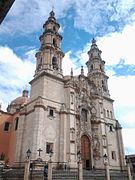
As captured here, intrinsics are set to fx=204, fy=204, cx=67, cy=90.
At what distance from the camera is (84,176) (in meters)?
20.1

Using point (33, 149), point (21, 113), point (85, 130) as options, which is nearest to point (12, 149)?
point (21, 113)

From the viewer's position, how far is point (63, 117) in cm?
2811

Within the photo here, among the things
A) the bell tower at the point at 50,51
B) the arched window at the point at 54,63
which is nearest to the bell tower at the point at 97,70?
the bell tower at the point at 50,51

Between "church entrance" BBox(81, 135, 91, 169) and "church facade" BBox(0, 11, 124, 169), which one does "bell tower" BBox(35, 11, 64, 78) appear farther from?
"church entrance" BBox(81, 135, 91, 169)

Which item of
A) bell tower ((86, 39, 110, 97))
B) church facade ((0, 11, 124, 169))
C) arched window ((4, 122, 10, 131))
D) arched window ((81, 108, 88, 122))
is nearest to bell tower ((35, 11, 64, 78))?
church facade ((0, 11, 124, 169))

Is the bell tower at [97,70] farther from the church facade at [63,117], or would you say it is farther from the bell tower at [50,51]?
the bell tower at [50,51]

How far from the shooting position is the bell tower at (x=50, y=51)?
31.2 metres

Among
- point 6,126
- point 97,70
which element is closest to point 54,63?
point 97,70

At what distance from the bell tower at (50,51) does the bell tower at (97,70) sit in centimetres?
886

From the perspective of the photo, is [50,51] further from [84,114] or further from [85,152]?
[85,152]

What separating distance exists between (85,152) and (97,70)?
16901 millimetres

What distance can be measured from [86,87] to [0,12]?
96.5 feet

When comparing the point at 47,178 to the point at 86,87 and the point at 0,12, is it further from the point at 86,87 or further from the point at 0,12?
the point at 86,87

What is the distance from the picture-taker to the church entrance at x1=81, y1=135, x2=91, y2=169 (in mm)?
29062
